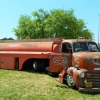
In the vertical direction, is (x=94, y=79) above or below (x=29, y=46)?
below

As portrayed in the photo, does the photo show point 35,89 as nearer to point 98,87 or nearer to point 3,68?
point 98,87

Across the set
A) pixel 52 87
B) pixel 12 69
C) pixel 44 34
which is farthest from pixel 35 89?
pixel 44 34

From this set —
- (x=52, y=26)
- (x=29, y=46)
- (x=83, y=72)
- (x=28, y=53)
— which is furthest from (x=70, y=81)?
(x=52, y=26)

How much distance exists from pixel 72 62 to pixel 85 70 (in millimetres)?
1500

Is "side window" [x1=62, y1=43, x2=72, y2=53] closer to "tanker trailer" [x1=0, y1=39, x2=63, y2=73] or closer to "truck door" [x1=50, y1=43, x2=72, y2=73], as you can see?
"truck door" [x1=50, y1=43, x2=72, y2=73]

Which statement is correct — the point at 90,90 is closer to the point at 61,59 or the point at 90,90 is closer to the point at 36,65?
the point at 61,59

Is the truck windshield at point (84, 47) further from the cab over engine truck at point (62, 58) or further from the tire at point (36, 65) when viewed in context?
the tire at point (36, 65)

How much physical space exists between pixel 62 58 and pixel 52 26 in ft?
98.7

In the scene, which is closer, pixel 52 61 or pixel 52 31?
pixel 52 61

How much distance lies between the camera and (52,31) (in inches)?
1594

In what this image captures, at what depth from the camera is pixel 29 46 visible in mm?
14391

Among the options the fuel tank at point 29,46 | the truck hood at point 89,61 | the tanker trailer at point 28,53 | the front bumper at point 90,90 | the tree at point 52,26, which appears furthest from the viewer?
the tree at point 52,26

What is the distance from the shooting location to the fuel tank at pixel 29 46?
1323 cm

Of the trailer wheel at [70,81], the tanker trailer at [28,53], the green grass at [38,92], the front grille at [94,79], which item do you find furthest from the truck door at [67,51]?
the front grille at [94,79]
